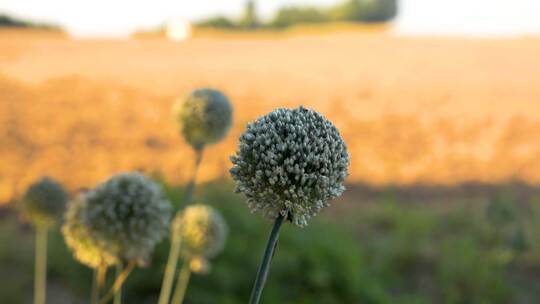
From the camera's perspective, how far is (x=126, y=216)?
2.16m

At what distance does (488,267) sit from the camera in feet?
23.0

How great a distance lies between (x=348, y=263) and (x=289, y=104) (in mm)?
11854

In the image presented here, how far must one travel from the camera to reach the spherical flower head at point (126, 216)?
6.85ft

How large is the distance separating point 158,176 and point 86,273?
178cm

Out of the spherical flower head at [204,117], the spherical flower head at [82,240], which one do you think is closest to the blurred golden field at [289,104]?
the spherical flower head at [204,117]

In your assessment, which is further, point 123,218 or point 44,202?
point 44,202

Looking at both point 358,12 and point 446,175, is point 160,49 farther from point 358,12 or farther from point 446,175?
point 358,12

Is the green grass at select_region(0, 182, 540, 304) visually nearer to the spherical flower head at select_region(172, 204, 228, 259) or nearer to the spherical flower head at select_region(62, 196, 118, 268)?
the spherical flower head at select_region(172, 204, 228, 259)

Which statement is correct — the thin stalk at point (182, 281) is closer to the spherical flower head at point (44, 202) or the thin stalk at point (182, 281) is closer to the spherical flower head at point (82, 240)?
the spherical flower head at point (44, 202)

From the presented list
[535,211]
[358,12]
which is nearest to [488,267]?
[535,211]

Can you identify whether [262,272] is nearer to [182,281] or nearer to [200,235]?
[200,235]

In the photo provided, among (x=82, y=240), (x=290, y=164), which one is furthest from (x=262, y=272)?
(x=82, y=240)

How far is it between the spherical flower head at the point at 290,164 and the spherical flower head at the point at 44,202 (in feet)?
5.60

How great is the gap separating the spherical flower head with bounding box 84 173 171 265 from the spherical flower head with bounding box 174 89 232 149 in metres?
0.90
